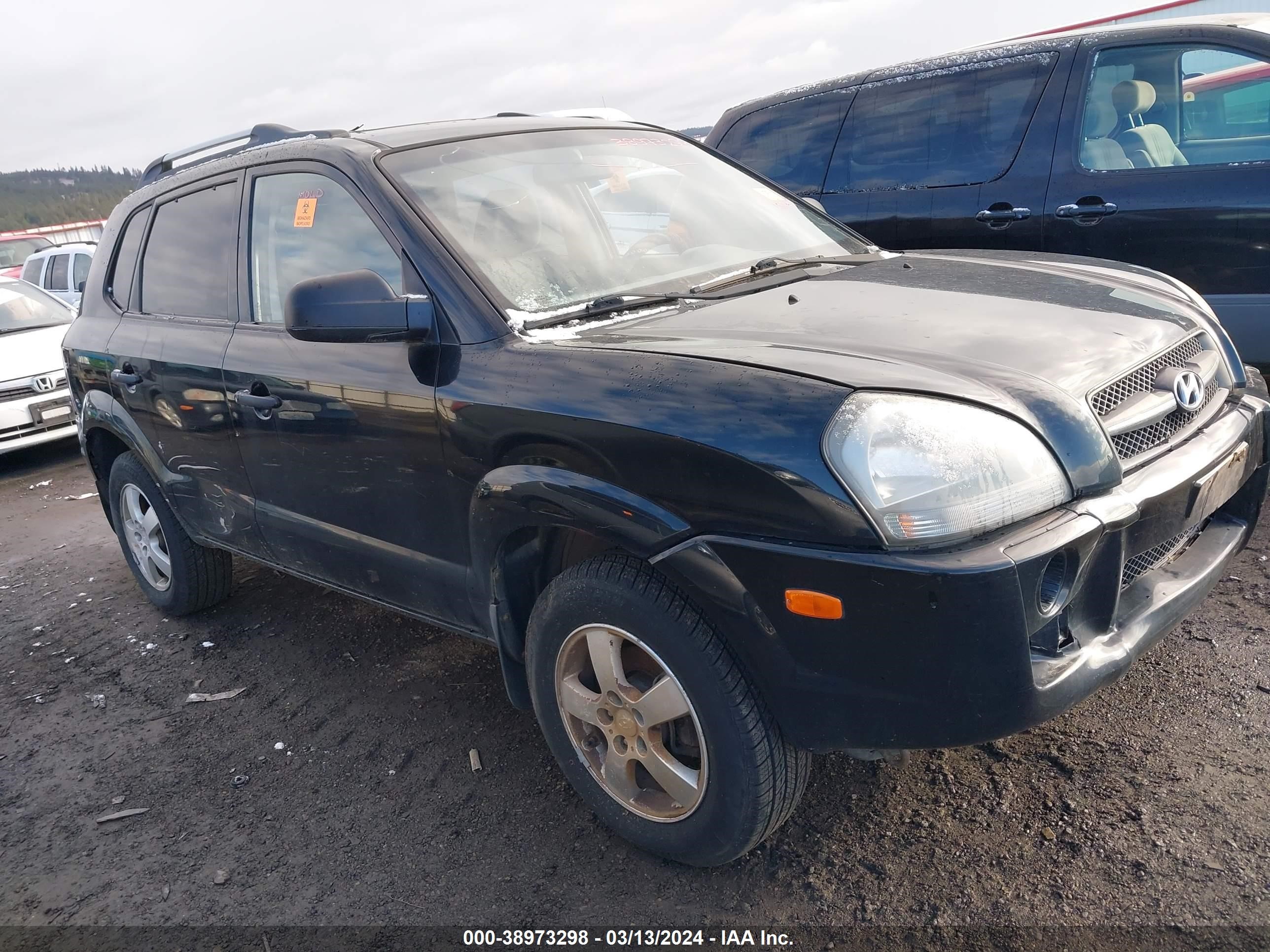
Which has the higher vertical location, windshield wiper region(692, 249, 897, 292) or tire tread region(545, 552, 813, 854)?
windshield wiper region(692, 249, 897, 292)

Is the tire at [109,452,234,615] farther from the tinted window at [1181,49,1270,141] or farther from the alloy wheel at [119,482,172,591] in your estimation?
the tinted window at [1181,49,1270,141]

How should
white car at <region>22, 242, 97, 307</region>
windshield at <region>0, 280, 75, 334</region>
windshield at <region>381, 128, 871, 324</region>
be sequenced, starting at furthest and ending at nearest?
white car at <region>22, 242, 97, 307</region>
windshield at <region>0, 280, 75, 334</region>
windshield at <region>381, 128, 871, 324</region>

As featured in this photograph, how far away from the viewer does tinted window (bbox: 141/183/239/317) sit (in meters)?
3.52

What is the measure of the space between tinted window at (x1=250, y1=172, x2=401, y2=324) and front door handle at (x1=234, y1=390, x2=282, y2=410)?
0.84 feet

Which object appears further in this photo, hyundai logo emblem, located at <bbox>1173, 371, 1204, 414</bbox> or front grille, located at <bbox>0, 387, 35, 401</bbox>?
front grille, located at <bbox>0, 387, 35, 401</bbox>

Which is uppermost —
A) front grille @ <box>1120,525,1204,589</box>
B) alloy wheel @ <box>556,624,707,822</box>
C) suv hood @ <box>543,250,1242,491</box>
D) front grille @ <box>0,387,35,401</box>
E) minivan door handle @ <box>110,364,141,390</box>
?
minivan door handle @ <box>110,364,141,390</box>

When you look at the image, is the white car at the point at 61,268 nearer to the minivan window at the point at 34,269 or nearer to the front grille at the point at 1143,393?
the minivan window at the point at 34,269

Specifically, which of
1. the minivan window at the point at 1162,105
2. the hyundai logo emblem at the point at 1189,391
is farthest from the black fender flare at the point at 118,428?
the minivan window at the point at 1162,105

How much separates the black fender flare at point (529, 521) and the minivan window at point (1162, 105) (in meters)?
3.43

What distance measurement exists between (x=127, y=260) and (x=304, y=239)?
1.52 meters

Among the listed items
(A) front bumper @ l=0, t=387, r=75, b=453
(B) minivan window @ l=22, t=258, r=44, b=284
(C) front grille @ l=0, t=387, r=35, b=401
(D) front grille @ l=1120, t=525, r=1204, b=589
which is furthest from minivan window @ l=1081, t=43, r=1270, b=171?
(B) minivan window @ l=22, t=258, r=44, b=284

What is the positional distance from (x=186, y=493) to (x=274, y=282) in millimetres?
1050

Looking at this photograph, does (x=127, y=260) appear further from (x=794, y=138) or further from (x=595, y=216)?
(x=794, y=138)

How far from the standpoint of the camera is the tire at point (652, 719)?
2.13 meters
